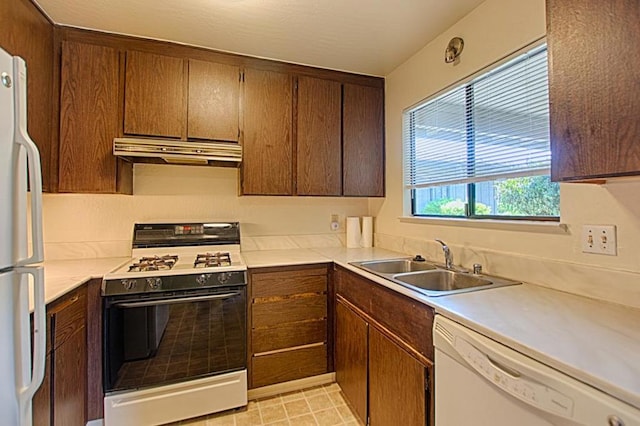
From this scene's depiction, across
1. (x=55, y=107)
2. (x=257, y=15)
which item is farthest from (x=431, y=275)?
(x=55, y=107)

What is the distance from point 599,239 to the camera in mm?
1230

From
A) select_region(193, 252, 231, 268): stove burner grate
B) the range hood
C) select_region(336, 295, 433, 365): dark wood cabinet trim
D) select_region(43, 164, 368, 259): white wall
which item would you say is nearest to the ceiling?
the range hood

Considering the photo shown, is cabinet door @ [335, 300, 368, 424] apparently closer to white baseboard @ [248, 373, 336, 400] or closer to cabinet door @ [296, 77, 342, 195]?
white baseboard @ [248, 373, 336, 400]

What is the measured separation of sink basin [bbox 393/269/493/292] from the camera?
5.56ft

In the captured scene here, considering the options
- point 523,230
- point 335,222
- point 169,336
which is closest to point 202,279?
point 169,336

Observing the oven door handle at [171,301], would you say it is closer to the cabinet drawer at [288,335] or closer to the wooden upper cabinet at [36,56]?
the cabinet drawer at [288,335]

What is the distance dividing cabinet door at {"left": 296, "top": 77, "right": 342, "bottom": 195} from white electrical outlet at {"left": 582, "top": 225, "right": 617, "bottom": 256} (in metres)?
1.67

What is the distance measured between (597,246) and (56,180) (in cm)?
294

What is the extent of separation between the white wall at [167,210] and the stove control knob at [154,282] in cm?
78

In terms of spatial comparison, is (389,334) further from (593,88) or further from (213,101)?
(213,101)

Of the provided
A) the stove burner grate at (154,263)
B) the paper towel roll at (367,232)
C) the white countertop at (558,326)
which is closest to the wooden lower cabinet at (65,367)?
the white countertop at (558,326)

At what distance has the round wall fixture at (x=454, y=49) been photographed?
1.88m

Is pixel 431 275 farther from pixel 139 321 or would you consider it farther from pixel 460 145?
pixel 139 321

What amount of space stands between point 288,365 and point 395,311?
1.06m
